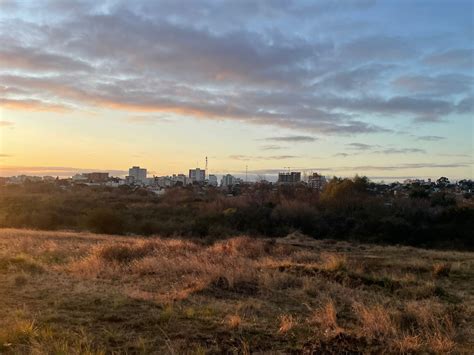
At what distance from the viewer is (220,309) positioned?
9.09 m

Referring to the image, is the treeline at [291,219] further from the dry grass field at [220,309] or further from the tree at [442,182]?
the tree at [442,182]

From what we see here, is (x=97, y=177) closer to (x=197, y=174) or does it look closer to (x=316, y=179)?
(x=197, y=174)

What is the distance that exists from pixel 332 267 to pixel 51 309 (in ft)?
29.0

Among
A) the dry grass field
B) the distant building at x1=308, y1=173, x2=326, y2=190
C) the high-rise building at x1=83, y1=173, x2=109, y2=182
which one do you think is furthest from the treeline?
the high-rise building at x1=83, y1=173, x2=109, y2=182

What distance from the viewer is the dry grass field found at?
22.1ft

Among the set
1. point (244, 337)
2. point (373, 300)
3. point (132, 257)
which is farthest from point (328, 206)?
point (244, 337)

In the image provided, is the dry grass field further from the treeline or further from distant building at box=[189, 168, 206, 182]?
distant building at box=[189, 168, 206, 182]

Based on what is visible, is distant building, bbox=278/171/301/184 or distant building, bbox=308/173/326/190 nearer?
distant building, bbox=308/173/326/190

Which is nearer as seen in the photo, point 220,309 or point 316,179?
point 220,309

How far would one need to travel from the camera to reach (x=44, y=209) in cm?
5334

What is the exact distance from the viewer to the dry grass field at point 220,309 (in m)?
6.73

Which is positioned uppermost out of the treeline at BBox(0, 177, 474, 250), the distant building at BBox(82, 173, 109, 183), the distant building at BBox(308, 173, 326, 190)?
the distant building at BBox(308, 173, 326, 190)

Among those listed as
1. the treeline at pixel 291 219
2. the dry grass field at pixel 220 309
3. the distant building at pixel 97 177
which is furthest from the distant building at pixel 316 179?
the dry grass field at pixel 220 309

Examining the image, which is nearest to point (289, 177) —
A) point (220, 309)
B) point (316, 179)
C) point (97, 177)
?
point (316, 179)
